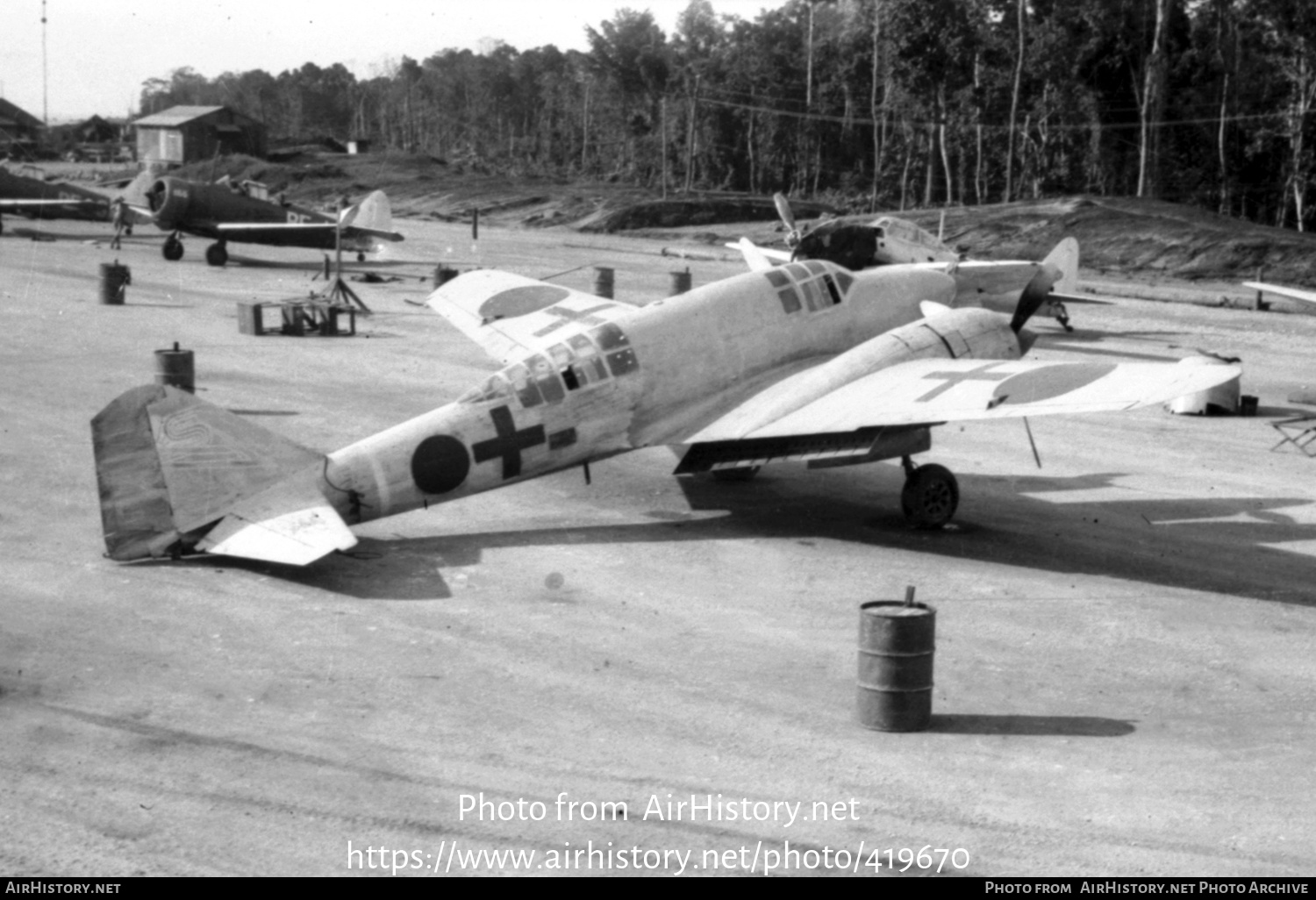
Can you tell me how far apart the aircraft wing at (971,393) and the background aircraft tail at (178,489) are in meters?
5.15

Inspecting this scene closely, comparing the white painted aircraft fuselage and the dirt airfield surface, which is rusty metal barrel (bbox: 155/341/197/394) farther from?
the white painted aircraft fuselage

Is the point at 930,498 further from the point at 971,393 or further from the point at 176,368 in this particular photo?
the point at 176,368

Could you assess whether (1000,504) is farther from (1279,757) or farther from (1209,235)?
(1209,235)

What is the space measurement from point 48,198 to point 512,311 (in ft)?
160

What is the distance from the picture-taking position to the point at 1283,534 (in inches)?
683

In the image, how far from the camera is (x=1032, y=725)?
10719mm

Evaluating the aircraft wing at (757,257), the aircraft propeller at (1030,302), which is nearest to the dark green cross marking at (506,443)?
the aircraft propeller at (1030,302)

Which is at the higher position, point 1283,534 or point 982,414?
point 982,414

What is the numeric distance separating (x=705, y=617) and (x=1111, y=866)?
5.64 metres

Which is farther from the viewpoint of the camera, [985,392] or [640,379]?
[640,379]

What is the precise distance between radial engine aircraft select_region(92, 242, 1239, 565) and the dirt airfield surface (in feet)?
2.18

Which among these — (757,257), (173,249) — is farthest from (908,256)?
(173,249)

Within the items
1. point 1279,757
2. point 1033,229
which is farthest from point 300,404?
point 1033,229

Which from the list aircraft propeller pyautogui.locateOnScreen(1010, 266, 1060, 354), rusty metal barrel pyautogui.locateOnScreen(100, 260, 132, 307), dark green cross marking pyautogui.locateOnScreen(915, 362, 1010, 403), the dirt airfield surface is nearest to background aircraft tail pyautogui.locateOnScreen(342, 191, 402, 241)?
rusty metal barrel pyautogui.locateOnScreen(100, 260, 132, 307)
